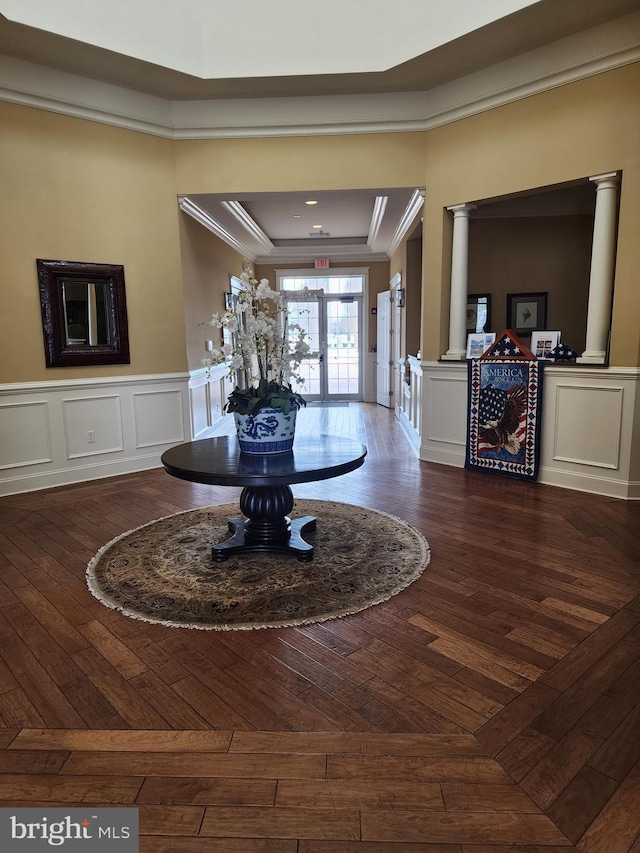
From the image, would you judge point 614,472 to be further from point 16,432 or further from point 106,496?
point 16,432

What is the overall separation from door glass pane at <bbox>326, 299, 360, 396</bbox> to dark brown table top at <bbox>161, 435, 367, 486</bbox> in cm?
753

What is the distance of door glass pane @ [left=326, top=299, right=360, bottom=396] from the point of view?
10789mm

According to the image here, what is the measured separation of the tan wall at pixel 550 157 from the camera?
4.05 metres

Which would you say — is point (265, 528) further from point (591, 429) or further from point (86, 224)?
point (86, 224)

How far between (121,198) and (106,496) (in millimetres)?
2763

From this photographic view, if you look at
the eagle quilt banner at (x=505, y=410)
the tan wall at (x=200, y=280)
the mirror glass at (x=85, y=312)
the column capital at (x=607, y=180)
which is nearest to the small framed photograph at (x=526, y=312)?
the eagle quilt banner at (x=505, y=410)

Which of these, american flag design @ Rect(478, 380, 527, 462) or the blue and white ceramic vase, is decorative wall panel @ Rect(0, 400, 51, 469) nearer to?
the blue and white ceramic vase

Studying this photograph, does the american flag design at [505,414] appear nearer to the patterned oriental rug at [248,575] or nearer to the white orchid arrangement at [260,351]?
the patterned oriental rug at [248,575]

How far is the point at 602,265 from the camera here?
14.2ft

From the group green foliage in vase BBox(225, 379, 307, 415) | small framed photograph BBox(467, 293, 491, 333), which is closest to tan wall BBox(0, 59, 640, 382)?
small framed photograph BBox(467, 293, 491, 333)

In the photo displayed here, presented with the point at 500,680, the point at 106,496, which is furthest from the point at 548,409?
the point at 106,496

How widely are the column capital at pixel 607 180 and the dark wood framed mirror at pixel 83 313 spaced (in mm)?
4136

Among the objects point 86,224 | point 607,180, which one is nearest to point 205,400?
point 86,224

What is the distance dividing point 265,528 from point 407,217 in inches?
206
